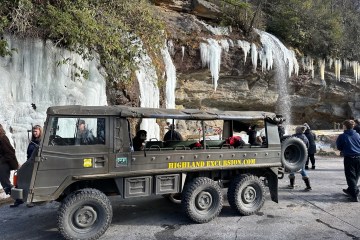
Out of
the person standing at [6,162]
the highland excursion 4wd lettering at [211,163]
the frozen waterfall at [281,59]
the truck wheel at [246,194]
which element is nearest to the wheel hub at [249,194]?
the truck wheel at [246,194]

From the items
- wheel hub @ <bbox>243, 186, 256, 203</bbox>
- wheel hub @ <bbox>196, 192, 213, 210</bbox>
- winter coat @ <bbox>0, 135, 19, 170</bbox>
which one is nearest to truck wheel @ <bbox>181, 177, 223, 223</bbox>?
wheel hub @ <bbox>196, 192, 213, 210</bbox>

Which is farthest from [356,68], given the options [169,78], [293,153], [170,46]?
[293,153]

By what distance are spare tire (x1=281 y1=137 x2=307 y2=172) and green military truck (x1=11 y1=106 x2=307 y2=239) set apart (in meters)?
0.37

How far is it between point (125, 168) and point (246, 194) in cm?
259

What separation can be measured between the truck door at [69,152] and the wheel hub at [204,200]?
5.98 feet

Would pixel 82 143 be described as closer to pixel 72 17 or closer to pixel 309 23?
pixel 72 17

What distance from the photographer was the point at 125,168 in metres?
5.48

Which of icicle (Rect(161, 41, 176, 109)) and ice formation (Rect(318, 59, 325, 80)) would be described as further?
ice formation (Rect(318, 59, 325, 80))

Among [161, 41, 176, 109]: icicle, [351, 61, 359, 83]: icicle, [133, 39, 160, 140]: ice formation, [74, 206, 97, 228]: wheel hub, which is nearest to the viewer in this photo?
[74, 206, 97, 228]: wheel hub

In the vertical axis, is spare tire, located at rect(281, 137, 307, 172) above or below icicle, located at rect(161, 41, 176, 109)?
below

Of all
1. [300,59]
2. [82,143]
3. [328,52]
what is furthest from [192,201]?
[328,52]

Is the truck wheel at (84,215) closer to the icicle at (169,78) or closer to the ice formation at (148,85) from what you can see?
the ice formation at (148,85)

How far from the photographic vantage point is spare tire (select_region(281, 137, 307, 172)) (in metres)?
7.28

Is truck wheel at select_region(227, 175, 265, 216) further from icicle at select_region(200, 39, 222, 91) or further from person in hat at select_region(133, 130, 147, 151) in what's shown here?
icicle at select_region(200, 39, 222, 91)
